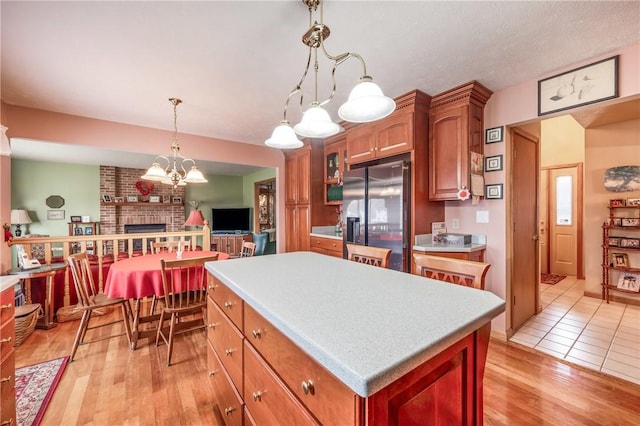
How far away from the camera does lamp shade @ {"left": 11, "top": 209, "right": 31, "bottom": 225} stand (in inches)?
204

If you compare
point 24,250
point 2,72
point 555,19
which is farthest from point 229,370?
point 24,250

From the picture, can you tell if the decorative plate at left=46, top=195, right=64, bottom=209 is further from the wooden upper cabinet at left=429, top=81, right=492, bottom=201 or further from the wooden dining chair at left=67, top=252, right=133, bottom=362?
the wooden upper cabinet at left=429, top=81, right=492, bottom=201

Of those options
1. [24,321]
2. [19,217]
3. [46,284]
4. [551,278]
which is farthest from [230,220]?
[551,278]

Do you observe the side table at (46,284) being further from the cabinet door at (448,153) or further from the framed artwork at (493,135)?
the framed artwork at (493,135)

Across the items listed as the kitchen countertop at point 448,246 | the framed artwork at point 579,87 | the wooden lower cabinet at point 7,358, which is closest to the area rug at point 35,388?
the wooden lower cabinet at point 7,358

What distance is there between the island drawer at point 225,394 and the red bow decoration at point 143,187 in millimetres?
6614

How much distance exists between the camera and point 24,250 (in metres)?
2.93

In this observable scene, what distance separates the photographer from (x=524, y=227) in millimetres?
2748

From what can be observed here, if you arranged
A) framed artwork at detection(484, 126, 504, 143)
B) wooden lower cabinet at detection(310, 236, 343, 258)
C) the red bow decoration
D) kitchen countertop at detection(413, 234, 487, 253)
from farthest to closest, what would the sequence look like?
the red bow decoration < wooden lower cabinet at detection(310, 236, 343, 258) < framed artwork at detection(484, 126, 504, 143) < kitchen countertop at detection(413, 234, 487, 253)

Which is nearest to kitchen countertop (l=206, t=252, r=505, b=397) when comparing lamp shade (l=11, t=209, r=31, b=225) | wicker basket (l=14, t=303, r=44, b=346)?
wicker basket (l=14, t=303, r=44, b=346)

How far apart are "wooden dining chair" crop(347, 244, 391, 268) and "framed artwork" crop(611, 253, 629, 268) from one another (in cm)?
371

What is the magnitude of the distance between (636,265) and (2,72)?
22.3 feet

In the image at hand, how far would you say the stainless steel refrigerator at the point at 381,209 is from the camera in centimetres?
258

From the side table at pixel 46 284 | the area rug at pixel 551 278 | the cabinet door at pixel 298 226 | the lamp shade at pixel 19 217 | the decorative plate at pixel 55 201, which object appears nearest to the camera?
the side table at pixel 46 284
